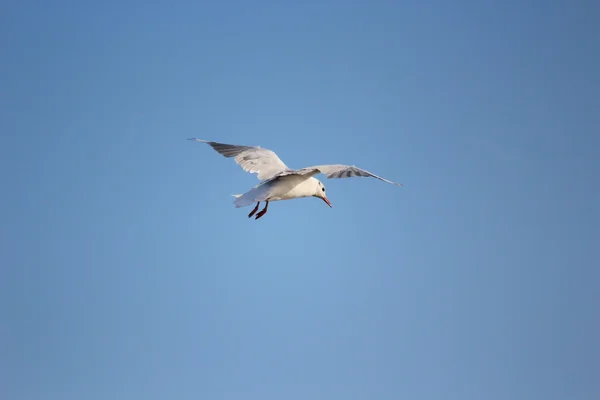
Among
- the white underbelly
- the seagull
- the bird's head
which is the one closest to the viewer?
the seagull

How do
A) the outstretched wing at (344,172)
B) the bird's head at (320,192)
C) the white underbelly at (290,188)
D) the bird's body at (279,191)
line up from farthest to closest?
the bird's head at (320,192), the white underbelly at (290,188), the bird's body at (279,191), the outstretched wing at (344,172)

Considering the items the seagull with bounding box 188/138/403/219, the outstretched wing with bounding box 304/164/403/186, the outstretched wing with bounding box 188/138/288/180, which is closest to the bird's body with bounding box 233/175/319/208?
the seagull with bounding box 188/138/403/219

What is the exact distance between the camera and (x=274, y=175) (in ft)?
55.2

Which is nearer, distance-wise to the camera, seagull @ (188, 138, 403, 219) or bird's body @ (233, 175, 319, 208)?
seagull @ (188, 138, 403, 219)

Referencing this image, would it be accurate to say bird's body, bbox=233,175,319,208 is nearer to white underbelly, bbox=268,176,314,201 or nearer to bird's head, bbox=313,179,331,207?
white underbelly, bbox=268,176,314,201

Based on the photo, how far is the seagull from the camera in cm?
1611

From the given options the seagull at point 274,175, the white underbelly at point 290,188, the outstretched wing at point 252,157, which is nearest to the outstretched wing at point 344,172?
the seagull at point 274,175

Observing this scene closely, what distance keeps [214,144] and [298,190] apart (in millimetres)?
2509

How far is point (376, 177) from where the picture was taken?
50.0 feet

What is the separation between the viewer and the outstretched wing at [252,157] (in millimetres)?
18141

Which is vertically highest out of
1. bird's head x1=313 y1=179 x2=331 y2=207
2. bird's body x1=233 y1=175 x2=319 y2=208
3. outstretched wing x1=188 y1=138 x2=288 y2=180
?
outstretched wing x1=188 y1=138 x2=288 y2=180

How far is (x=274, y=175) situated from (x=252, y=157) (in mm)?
1950

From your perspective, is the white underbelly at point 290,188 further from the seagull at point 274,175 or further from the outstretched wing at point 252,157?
the outstretched wing at point 252,157

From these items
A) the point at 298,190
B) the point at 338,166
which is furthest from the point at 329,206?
the point at 338,166
